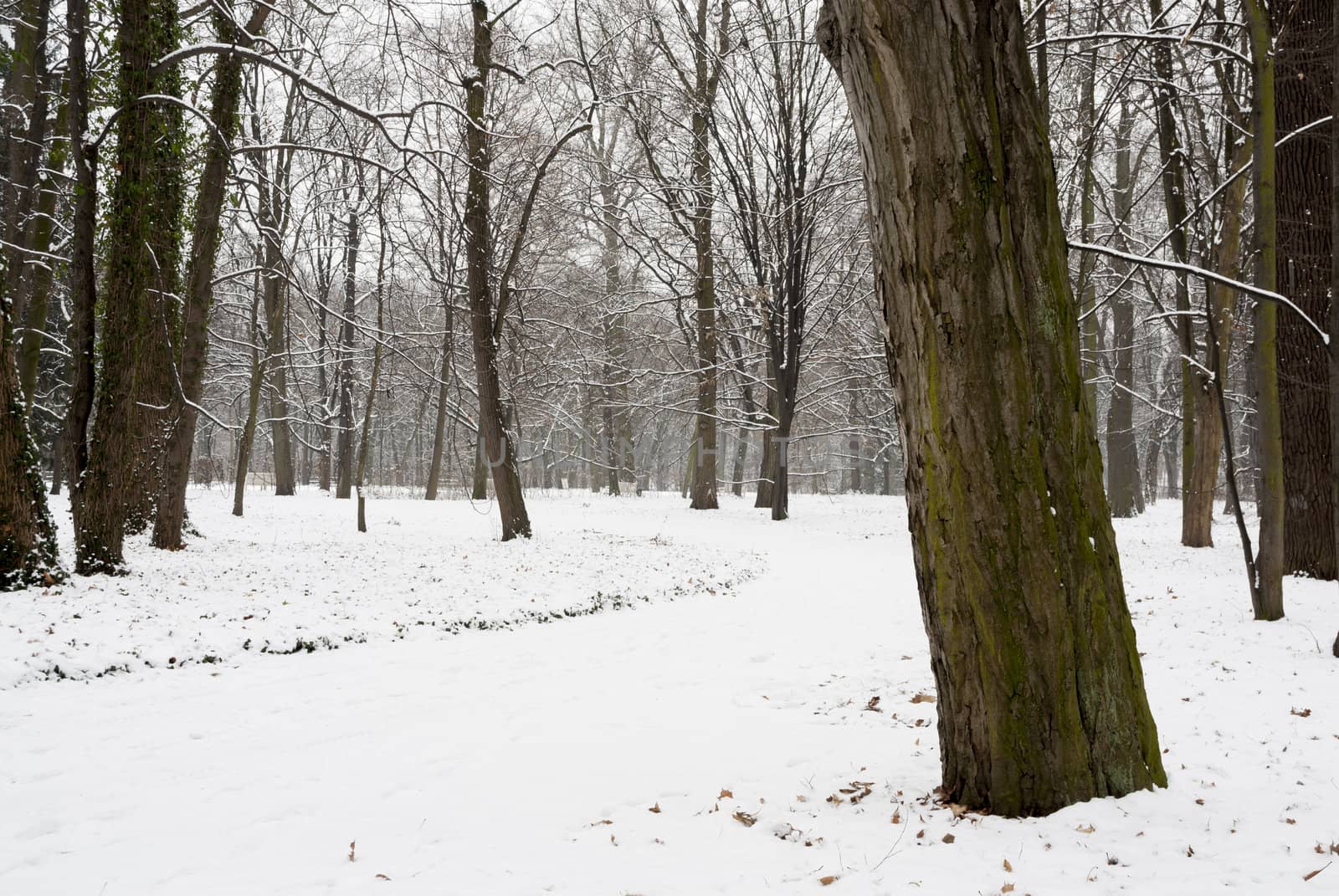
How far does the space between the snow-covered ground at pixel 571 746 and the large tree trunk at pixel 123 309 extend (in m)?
0.60

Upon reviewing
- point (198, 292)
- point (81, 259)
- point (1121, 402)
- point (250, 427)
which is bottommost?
point (250, 427)

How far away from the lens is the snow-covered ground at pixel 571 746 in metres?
2.78

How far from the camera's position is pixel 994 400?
274 cm

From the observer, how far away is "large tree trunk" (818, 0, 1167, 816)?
270 centimetres

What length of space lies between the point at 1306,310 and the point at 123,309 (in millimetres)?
11140

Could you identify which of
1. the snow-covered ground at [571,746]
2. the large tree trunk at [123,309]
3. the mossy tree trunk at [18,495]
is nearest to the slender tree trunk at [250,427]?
the snow-covered ground at [571,746]

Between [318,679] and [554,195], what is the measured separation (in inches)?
535

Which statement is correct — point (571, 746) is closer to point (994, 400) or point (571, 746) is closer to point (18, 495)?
point (994, 400)

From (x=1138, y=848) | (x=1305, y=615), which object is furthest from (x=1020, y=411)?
(x=1305, y=615)

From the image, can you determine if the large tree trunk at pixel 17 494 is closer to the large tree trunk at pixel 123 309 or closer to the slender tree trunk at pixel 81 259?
the large tree trunk at pixel 123 309

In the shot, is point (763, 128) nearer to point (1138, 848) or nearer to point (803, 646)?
point (803, 646)

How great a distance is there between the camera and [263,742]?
165 inches

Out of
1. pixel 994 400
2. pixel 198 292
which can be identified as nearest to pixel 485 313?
pixel 198 292

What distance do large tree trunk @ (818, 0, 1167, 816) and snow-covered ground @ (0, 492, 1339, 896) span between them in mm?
401
